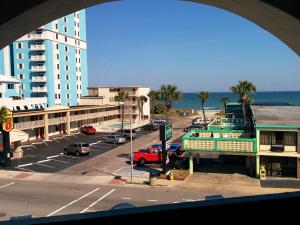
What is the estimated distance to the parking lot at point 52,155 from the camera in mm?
34344

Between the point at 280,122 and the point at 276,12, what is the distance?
28.1 m

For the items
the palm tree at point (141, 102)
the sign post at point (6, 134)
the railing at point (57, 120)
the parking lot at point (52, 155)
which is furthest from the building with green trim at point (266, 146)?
the palm tree at point (141, 102)

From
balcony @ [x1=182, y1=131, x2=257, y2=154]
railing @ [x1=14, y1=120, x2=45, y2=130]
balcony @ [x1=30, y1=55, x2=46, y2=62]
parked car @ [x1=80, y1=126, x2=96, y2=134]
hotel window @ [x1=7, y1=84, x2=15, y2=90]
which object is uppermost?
balcony @ [x1=30, y1=55, x2=46, y2=62]

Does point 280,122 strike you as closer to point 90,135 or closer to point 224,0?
point 224,0

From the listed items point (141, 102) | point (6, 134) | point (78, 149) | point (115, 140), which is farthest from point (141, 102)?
point (6, 134)

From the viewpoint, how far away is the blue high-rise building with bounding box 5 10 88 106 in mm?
64250

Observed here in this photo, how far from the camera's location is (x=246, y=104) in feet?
159

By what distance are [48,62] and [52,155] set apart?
29.7 m

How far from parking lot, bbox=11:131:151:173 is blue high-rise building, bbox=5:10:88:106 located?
15927mm

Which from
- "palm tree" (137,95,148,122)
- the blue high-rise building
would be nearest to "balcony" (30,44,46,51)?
the blue high-rise building

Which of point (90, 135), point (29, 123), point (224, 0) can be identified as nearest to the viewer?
point (224, 0)

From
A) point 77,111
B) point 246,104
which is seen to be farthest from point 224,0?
point 77,111

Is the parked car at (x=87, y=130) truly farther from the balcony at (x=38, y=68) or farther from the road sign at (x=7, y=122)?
the road sign at (x=7, y=122)

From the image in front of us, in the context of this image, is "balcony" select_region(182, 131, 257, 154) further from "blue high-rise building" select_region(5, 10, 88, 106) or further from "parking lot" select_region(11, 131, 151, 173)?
"blue high-rise building" select_region(5, 10, 88, 106)
